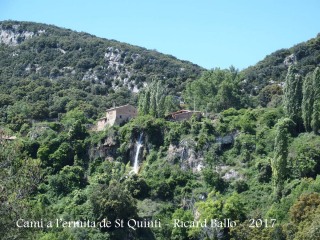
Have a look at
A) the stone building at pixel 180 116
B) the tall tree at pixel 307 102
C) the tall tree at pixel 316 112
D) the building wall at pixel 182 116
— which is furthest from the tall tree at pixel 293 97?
the building wall at pixel 182 116

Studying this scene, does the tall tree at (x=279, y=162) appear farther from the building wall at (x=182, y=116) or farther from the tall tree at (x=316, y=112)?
the building wall at (x=182, y=116)

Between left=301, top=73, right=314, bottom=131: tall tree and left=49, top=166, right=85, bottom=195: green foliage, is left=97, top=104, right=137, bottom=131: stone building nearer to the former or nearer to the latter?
left=49, top=166, right=85, bottom=195: green foliage

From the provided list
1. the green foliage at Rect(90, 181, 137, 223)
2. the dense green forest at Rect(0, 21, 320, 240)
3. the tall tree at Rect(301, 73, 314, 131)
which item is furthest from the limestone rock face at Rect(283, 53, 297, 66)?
the green foliage at Rect(90, 181, 137, 223)

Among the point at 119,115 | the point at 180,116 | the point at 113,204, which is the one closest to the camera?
the point at 113,204

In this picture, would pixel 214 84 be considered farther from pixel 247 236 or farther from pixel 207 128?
pixel 247 236

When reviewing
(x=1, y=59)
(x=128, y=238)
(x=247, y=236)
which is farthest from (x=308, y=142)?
(x=1, y=59)

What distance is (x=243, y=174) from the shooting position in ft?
186

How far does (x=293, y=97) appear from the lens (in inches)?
2330

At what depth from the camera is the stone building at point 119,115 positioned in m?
72.1

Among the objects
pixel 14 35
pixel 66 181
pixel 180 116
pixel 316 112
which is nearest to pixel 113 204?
pixel 66 181

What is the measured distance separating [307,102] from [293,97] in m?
2.07

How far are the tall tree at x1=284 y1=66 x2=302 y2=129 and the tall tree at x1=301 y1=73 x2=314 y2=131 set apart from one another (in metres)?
1.12

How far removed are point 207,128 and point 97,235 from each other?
17771mm

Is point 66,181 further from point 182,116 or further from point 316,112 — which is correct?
point 316,112
